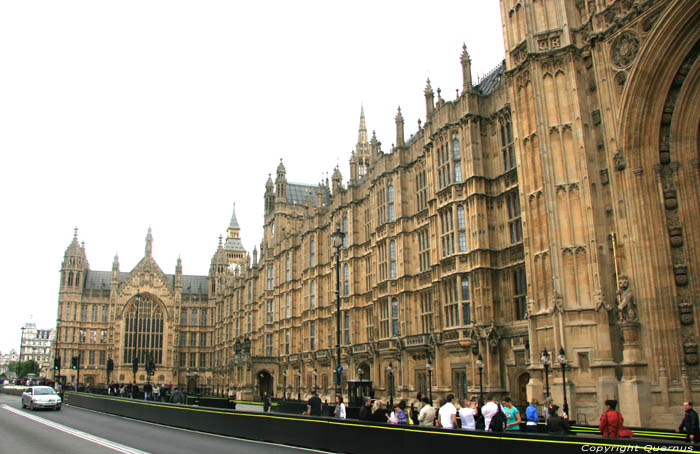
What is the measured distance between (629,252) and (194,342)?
93.5m

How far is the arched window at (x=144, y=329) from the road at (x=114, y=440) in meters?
77.4

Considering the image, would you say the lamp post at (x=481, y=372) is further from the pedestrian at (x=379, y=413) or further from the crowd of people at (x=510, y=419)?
the pedestrian at (x=379, y=413)

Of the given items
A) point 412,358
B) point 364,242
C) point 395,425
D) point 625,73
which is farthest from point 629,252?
point 364,242

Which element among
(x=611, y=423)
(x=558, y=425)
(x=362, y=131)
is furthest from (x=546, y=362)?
(x=362, y=131)

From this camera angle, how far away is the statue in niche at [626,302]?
2273 centimetres

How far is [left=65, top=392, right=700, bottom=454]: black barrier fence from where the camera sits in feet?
34.5

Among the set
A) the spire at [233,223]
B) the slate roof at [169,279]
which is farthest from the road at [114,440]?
the spire at [233,223]

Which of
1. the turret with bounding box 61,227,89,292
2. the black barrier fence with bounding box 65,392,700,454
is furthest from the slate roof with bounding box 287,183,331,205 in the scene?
the black barrier fence with bounding box 65,392,700,454

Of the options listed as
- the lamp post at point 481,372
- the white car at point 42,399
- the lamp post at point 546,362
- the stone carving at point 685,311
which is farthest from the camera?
the white car at point 42,399

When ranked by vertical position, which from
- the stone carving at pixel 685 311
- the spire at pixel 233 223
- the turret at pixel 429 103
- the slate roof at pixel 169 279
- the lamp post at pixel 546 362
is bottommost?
the lamp post at pixel 546 362

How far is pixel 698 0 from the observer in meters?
21.7

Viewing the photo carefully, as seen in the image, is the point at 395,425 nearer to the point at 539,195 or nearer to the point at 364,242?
the point at 539,195

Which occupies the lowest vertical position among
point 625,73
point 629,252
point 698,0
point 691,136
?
point 629,252

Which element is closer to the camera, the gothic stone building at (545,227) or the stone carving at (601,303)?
the gothic stone building at (545,227)
